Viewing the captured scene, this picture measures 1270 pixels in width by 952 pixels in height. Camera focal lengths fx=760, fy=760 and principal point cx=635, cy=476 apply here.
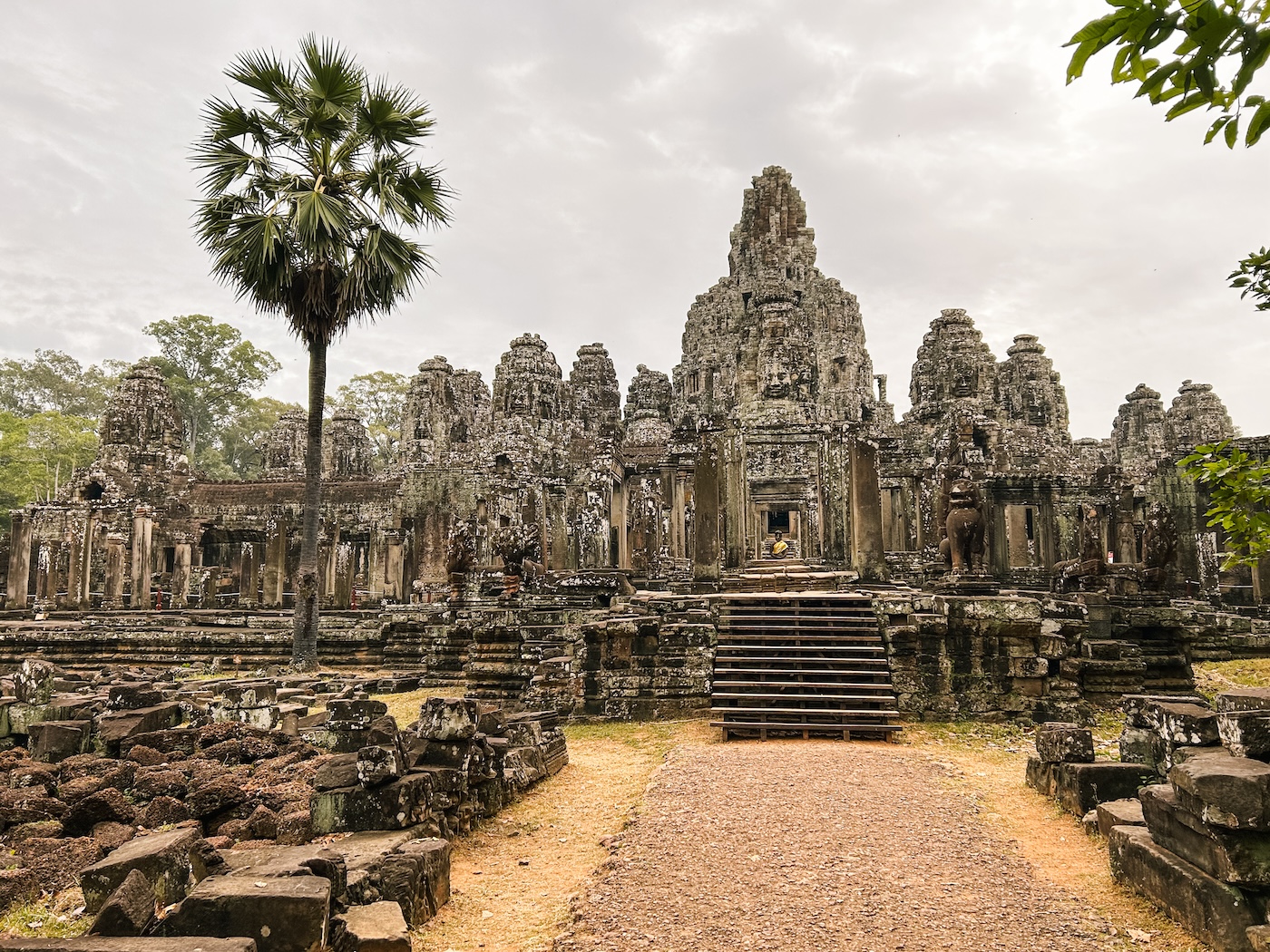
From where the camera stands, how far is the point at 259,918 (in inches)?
117

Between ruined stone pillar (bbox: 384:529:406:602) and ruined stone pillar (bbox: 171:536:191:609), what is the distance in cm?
518

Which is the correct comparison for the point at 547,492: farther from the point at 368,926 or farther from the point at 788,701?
the point at 368,926

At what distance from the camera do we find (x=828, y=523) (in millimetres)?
18062

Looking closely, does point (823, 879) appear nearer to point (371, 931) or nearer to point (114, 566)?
point (371, 931)

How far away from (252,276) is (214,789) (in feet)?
32.4

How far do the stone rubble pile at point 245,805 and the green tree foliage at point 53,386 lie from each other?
41.0 meters

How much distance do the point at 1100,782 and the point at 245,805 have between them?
5935 mm

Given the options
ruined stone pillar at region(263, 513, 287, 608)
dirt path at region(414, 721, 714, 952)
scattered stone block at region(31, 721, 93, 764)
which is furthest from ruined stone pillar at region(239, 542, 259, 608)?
dirt path at region(414, 721, 714, 952)

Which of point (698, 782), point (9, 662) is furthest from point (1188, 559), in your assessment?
point (9, 662)

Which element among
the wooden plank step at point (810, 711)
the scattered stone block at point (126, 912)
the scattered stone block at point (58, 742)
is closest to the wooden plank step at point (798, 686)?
the wooden plank step at point (810, 711)

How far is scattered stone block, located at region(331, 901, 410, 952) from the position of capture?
320cm

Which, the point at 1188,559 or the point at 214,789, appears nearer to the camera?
the point at 214,789

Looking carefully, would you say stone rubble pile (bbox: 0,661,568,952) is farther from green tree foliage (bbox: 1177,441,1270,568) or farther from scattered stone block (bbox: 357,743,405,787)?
green tree foliage (bbox: 1177,441,1270,568)

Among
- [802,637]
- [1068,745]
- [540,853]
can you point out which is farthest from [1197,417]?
[540,853]
